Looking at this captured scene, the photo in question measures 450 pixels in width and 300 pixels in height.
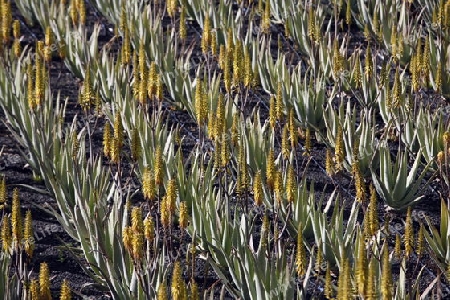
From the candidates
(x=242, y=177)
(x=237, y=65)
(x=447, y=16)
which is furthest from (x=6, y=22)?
(x=447, y=16)

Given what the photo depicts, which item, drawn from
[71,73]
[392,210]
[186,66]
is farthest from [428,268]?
[71,73]

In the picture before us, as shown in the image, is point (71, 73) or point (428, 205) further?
point (71, 73)

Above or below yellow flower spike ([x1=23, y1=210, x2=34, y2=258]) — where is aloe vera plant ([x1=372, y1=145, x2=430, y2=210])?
below

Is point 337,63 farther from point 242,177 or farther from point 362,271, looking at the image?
point 362,271

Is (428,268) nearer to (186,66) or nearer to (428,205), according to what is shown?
(428,205)

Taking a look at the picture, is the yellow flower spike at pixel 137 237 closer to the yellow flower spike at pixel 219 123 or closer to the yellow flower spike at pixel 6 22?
the yellow flower spike at pixel 219 123

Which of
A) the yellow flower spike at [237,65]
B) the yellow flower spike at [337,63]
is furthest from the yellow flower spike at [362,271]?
the yellow flower spike at [337,63]

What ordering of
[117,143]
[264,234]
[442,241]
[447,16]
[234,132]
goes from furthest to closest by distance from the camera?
[447,16], [234,132], [442,241], [117,143], [264,234]

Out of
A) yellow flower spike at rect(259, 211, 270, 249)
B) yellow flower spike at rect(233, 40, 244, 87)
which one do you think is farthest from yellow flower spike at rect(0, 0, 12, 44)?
yellow flower spike at rect(259, 211, 270, 249)

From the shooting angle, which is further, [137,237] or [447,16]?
[447,16]

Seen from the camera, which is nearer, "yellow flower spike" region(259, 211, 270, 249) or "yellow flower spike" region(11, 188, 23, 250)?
"yellow flower spike" region(11, 188, 23, 250)

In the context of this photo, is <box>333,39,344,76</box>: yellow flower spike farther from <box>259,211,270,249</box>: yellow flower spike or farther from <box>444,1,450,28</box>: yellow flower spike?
<box>259,211,270,249</box>: yellow flower spike

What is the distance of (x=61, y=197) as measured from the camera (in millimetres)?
4355

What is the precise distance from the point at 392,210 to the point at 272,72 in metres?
1.43
